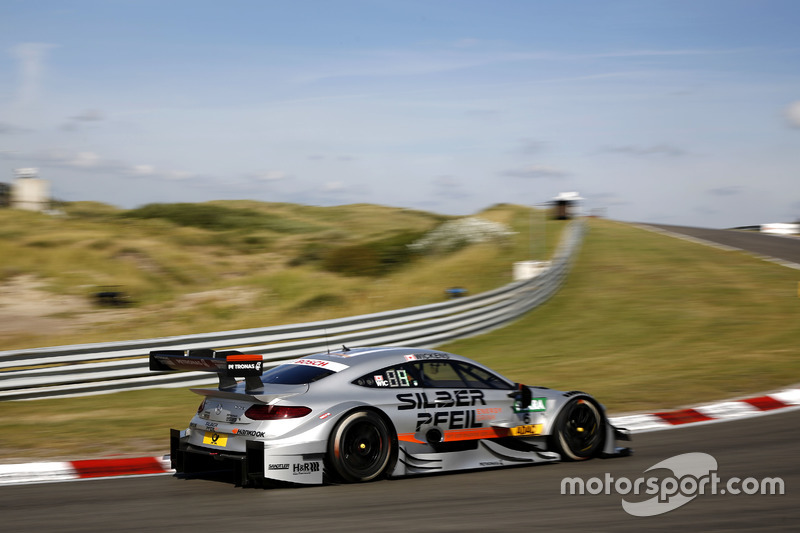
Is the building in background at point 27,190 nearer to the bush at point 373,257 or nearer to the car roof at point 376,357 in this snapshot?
the bush at point 373,257

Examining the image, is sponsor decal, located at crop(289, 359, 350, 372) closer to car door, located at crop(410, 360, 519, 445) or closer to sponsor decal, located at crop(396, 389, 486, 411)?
sponsor decal, located at crop(396, 389, 486, 411)

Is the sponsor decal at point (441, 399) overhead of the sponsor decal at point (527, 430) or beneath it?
overhead

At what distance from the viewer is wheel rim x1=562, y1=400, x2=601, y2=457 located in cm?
806

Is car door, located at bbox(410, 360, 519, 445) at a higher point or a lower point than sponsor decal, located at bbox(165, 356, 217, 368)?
lower

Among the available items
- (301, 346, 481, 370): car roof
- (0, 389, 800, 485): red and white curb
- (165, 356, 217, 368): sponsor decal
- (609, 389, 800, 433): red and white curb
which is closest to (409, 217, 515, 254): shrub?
(609, 389, 800, 433): red and white curb

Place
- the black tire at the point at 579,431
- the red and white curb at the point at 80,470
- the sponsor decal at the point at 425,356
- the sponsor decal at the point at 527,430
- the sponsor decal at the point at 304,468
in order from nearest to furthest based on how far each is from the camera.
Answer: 1. the sponsor decal at the point at 304,468
2. the red and white curb at the point at 80,470
3. the sponsor decal at the point at 425,356
4. the sponsor decal at the point at 527,430
5. the black tire at the point at 579,431

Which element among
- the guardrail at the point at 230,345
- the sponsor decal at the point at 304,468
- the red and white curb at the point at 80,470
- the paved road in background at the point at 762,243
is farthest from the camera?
the paved road in background at the point at 762,243

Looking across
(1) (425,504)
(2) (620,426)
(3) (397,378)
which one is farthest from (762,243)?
(1) (425,504)

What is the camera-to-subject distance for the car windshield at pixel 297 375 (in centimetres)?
714

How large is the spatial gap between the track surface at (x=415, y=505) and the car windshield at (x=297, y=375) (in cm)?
89

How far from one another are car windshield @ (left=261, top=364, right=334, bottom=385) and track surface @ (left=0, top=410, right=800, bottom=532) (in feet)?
2.91

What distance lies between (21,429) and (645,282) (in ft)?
64.9

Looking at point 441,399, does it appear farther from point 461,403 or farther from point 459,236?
point 459,236

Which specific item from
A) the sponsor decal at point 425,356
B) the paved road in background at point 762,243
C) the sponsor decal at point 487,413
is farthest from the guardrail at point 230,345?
the paved road in background at point 762,243
